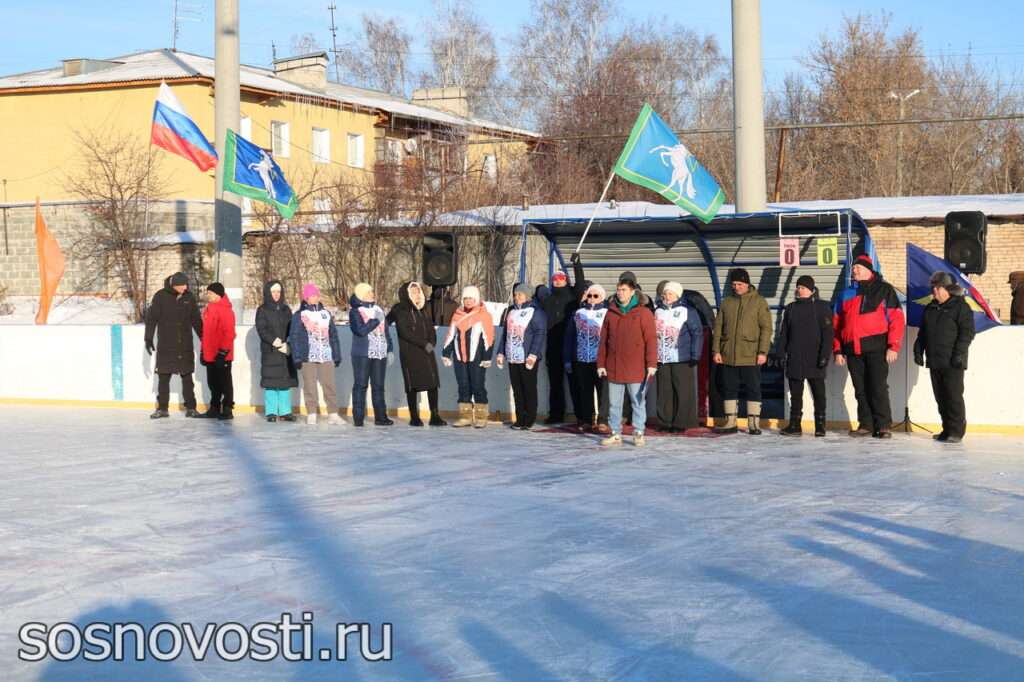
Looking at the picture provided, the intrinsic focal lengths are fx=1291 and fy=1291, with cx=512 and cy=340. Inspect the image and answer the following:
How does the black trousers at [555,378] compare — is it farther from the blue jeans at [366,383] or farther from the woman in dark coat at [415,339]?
the blue jeans at [366,383]

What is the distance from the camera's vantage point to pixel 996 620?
577 centimetres

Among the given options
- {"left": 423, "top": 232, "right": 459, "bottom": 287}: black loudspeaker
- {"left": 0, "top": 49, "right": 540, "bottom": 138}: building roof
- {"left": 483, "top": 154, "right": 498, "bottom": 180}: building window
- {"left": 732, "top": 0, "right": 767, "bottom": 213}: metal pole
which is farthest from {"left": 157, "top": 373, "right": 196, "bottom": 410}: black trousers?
{"left": 0, "top": 49, "right": 540, "bottom": 138}: building roof

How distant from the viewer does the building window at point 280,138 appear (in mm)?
38438

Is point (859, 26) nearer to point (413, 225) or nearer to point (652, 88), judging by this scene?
point (652, 88)

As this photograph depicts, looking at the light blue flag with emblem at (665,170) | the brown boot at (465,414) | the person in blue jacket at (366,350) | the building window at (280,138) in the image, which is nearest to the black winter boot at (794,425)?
the light blue flag with emblem at (665,170)

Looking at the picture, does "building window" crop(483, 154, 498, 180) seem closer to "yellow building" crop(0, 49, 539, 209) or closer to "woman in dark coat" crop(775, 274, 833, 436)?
"yellow building" crop(0, 49, 539, 209)

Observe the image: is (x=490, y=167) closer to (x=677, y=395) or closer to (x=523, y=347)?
(x=523, y=347)

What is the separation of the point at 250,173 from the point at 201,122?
20420mm

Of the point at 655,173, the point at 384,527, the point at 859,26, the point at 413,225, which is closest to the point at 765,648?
the point at 384,527

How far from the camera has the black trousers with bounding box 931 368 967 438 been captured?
12.0 m

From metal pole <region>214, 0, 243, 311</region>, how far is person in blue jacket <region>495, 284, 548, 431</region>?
4.17 meters

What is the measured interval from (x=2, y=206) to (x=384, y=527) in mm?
29102

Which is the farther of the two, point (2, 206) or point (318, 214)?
point (2, 206)

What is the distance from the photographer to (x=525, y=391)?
13492 mm
